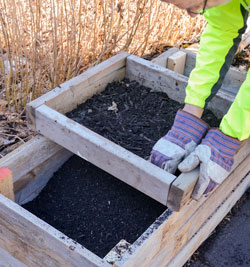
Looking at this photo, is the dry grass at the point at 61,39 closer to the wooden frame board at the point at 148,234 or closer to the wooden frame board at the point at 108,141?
the wooden frame board at the point at 108,141

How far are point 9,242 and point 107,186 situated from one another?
580mm

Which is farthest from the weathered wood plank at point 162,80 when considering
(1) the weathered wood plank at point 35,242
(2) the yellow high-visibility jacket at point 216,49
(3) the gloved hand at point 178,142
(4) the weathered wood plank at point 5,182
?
(1) the weathered wood plank at point 35,242

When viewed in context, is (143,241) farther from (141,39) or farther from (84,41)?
(141,39)

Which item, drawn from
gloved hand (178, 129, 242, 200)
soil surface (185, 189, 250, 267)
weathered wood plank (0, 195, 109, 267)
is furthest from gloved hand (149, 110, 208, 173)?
soil surface (185, 189, 250, 267)

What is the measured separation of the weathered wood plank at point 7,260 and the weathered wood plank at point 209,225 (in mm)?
705

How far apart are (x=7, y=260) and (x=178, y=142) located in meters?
0.96

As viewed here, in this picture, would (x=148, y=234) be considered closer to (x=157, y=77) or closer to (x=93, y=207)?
(x=93, y=207)

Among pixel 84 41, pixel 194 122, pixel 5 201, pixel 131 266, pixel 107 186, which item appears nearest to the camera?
pixel 131 266

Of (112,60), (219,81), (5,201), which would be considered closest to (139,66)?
(112,60)

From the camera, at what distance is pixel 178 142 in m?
1.93

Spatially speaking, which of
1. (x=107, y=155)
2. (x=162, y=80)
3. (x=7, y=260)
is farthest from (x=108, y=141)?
(x=162, y=80)

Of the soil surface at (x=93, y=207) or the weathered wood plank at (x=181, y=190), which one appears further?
the soil surface at (x=93, y=207)

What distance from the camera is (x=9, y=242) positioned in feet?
5.85

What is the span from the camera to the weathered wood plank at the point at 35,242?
1502mm
